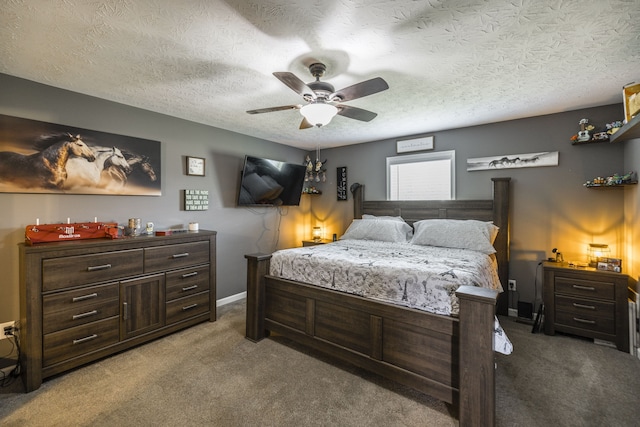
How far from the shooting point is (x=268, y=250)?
4.68m

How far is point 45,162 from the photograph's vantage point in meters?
2.50

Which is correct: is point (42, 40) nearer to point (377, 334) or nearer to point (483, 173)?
point (377, 334)

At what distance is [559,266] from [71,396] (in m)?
4.55

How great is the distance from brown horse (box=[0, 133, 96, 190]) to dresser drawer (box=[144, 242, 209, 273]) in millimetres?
1031

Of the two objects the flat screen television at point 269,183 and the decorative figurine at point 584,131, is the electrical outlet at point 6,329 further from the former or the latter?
the decorative figurine at point 584,131

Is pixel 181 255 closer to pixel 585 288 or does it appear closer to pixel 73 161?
pixel 73 161

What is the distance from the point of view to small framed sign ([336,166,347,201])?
16.4 feet

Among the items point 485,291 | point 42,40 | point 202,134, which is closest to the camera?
point 485,291

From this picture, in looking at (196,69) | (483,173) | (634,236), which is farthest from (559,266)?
(196,69)

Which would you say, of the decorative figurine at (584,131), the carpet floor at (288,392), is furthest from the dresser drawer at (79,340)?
the decorative figurine at (584,131)

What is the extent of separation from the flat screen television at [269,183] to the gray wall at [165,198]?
194 mm

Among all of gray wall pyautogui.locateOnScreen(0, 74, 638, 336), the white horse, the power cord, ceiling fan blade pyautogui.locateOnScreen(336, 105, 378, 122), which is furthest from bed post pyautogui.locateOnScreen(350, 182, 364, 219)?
the power cord

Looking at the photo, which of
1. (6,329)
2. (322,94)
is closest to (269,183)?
(322,94)

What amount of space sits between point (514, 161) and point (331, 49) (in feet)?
9.59
